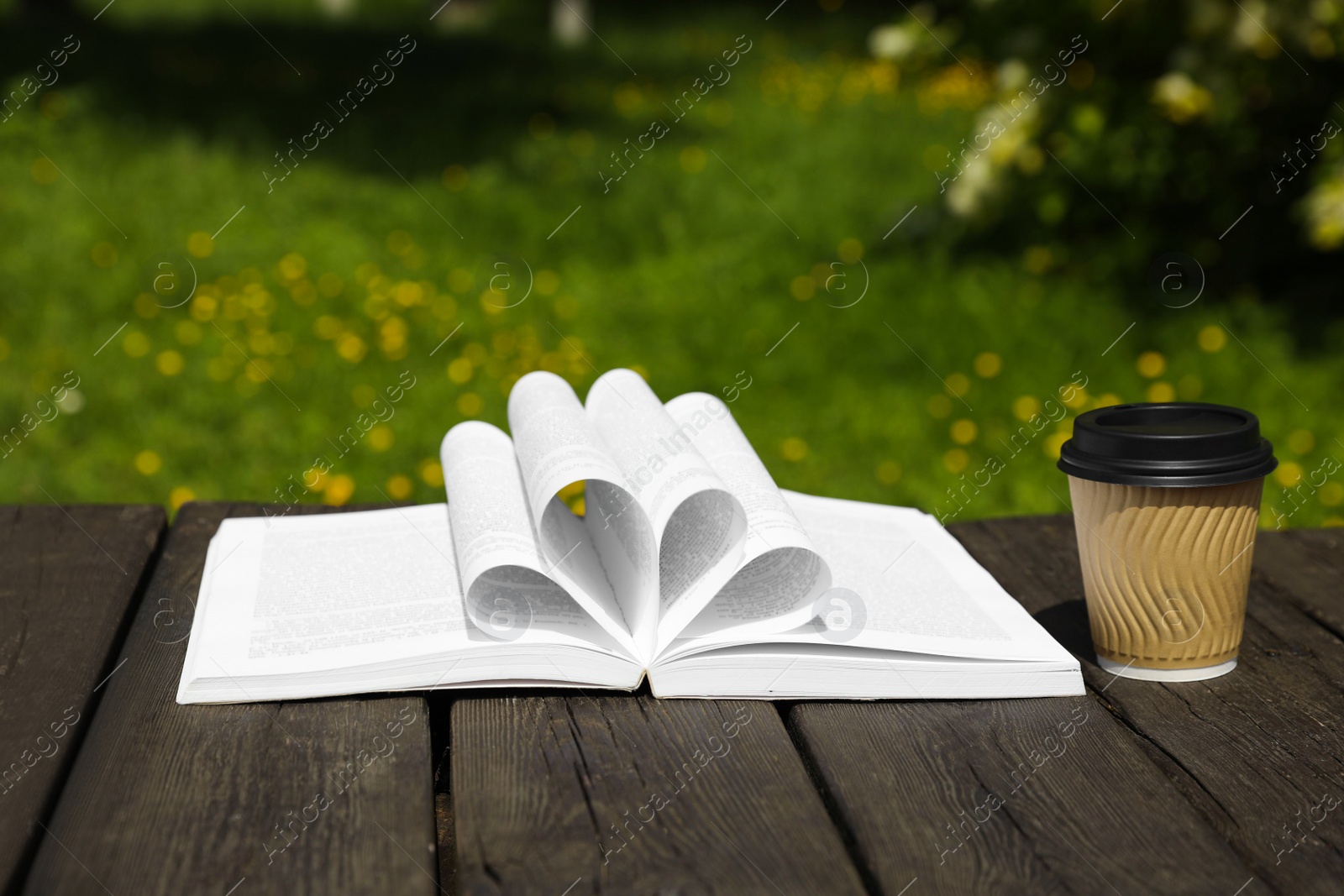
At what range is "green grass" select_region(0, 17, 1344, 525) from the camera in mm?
3125

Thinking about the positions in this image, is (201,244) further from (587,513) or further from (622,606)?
(622,606)

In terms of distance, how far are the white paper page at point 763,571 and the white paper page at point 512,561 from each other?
0.10 meters

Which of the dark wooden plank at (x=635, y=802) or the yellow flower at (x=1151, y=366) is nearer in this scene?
the dark wooden plank at (x=635, y=802)

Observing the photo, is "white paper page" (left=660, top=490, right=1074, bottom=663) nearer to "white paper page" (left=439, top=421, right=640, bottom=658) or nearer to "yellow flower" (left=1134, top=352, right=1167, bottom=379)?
"white paper page" (left=439, top=421, right=640, bottom=658)

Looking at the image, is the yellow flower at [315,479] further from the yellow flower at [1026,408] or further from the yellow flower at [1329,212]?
the yellow flower at [1329,212]

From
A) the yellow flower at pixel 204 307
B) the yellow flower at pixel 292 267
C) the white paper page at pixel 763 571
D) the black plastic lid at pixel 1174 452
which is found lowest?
the black plastic lid at pixel 1174 452

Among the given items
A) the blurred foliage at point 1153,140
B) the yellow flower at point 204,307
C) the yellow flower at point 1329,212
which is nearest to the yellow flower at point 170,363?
the yellow flower at point 204,307

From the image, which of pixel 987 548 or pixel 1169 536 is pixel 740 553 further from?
pixel 987 548

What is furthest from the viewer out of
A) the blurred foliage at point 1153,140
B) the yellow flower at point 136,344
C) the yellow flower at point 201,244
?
the yellow flower at point 201,244

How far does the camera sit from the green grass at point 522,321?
3125 mm

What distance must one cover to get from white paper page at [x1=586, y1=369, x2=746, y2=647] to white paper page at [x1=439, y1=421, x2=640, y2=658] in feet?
0.23

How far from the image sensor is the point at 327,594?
52.1 inches

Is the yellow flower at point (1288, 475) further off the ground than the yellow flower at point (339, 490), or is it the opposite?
the yellow flower at point (339, 490)

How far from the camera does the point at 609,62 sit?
7910 millimetres
